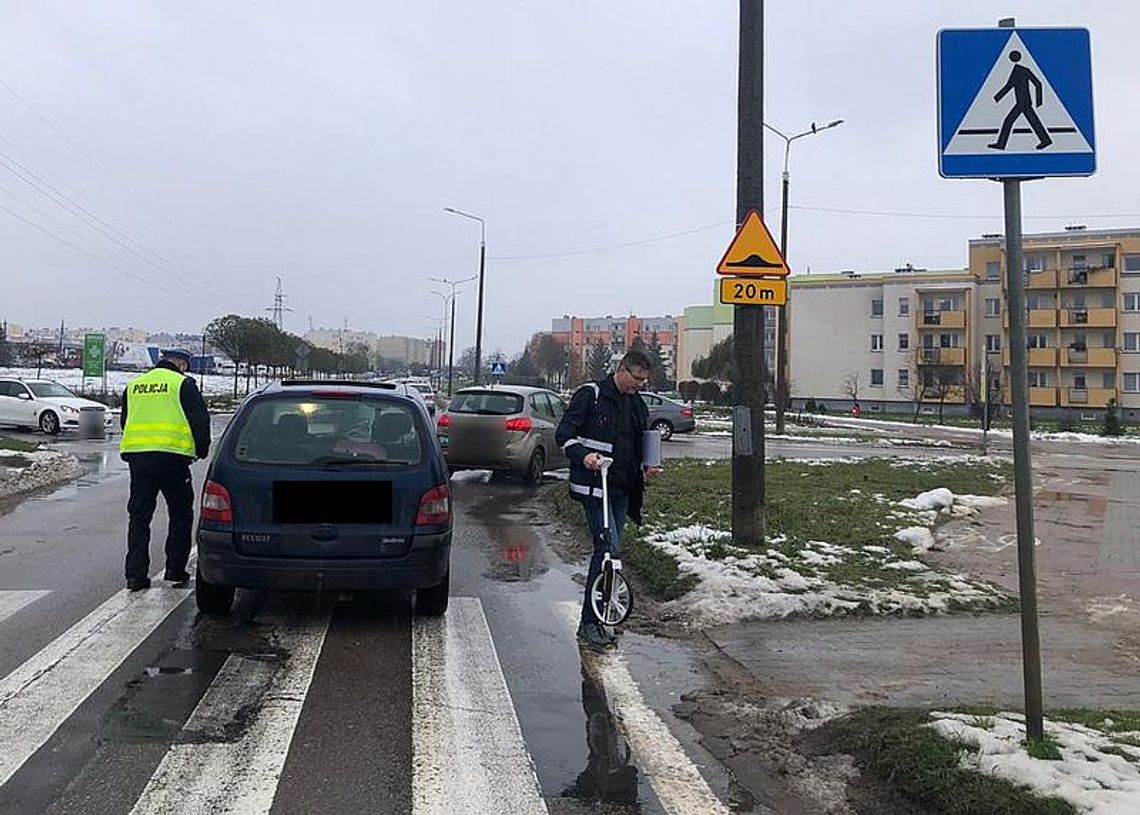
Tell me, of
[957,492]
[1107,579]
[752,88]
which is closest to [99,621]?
[752,88]

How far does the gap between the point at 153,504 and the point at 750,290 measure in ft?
16.8

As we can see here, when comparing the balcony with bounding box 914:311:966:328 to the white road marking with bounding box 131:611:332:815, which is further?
the balcony with bounding box 914:311:966:328

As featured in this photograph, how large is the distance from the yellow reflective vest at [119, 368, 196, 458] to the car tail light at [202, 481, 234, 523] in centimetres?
138

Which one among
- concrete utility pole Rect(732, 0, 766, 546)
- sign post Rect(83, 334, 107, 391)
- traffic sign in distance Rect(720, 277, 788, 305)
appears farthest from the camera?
sign post Rect(83, 334, 107, 391)

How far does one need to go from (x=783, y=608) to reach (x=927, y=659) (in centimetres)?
124

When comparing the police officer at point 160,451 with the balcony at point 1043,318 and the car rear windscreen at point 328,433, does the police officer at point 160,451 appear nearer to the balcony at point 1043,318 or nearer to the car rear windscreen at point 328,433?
the car rear windscreen at point 328,433

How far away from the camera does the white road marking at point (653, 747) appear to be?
13.0 feet

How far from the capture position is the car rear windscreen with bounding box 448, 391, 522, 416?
15.4 meters

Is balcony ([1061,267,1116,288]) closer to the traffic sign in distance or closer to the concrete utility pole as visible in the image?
the concrete utility pole

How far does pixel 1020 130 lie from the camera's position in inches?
168

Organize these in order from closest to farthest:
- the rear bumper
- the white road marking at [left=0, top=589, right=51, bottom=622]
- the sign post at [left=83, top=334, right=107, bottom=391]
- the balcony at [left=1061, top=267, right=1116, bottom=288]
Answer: the rear bumper, the white road marking at [left=0, top=589, right=51, bottom=622], the sign post at [left=83, top=334, right=107, bottom=391], the balcony at [left=1061, top=267, right=1116, bottom=288]

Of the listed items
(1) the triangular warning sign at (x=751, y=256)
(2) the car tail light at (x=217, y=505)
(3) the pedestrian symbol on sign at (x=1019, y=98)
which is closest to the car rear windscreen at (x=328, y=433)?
(2) the car tail light at (x=217, y=505)

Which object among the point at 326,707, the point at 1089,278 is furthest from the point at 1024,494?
the point at 1089,278

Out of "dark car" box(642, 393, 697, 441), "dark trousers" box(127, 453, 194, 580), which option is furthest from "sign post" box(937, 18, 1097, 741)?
"dark car" box(642, 393, 697, 441)
